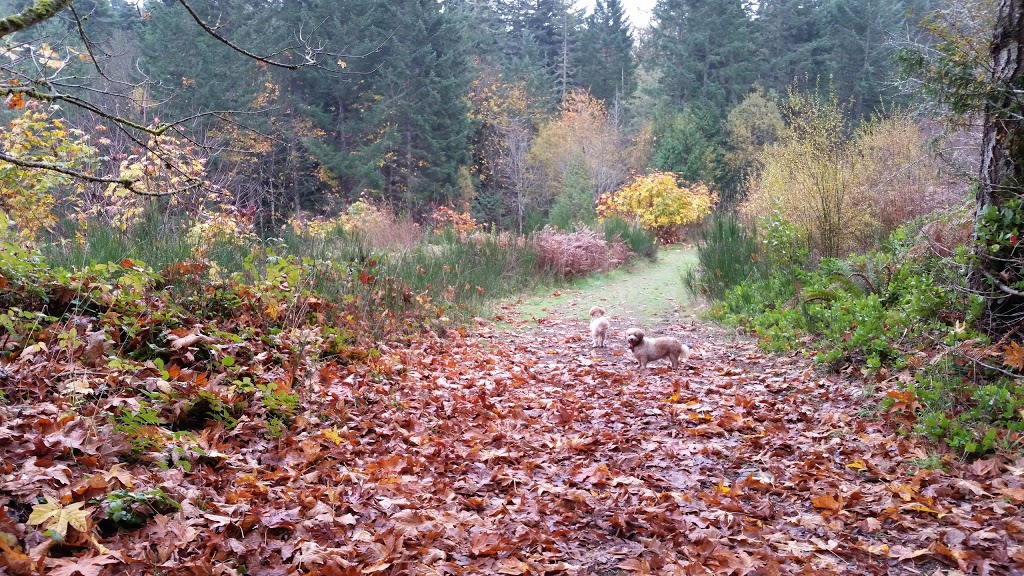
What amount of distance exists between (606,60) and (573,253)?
1243 inches

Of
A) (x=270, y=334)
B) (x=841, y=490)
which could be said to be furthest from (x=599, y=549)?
(x=270, y=334)

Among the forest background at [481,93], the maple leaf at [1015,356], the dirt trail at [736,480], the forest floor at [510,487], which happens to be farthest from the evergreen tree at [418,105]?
the maple leaf at [1015,356]

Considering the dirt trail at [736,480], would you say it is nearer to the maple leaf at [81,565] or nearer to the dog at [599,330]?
the dog at [599,330]

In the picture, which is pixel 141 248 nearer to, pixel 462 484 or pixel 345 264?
pixel 345 264

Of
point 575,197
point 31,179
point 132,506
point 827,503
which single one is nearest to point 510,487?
point 827,503

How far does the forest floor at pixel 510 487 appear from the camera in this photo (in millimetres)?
2414

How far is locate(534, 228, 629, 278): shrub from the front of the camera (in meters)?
12.8

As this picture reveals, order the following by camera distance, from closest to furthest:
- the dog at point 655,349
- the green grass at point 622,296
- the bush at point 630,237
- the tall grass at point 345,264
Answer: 1. the tall grass at point 345,264
2. the dog at point 655,349
3. the green grass at point 622,296
4. the bush at point 630,237

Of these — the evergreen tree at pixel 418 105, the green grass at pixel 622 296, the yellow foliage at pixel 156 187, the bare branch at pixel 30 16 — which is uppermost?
the evergreen tree at pixel 418 105

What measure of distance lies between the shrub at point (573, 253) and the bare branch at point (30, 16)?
10.3 m

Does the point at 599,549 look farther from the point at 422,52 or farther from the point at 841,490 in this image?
the point at 422,52

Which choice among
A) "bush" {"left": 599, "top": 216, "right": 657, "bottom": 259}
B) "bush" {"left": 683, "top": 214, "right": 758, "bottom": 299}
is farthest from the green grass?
"bush" {"left": 599, "top": 216, "right": 657, "bottom": 259}

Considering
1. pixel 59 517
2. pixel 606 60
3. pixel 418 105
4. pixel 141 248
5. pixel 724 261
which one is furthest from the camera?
pixel 606 60

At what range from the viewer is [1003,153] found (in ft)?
13.8
